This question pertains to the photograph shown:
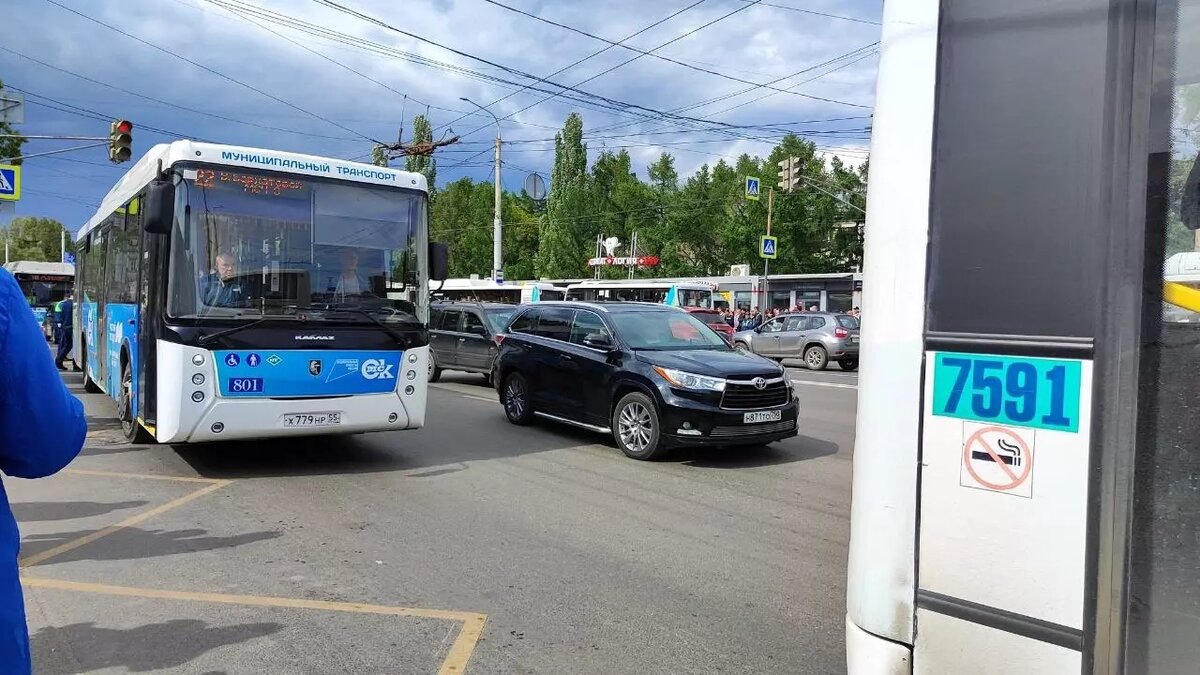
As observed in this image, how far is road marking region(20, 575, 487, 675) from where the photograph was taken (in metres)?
4.02

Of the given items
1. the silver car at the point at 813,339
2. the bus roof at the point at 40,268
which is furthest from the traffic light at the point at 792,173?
the bus roof at the point at 40,268

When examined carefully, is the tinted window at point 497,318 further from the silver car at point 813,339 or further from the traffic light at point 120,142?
the traffic light at point 120,142

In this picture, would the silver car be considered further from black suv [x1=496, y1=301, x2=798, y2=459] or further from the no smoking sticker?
the no smoking sticker

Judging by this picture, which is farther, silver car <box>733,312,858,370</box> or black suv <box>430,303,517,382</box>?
silver car <box>733,312,858,370</box>

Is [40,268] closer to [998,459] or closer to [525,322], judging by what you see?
[525,322]

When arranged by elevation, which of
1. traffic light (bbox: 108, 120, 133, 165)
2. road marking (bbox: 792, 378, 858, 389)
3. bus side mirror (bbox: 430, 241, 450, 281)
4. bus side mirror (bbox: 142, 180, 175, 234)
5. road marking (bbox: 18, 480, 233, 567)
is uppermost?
traffic light (bbox: 108, 120, 133, 165)

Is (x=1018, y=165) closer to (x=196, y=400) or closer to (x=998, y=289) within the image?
(x=998, y=289)

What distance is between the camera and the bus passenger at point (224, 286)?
7.00 m

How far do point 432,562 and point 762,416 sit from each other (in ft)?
14.1

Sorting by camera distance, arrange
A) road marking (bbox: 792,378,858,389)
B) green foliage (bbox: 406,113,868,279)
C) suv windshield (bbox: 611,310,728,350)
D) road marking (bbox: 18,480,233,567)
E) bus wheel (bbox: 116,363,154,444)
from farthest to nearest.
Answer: green foliage (bbox: 406,113,868,279) < road marking (bbox: 792,378,858,389) < suv windshield (bbox: 611,310,728,350) < bus wheel (bbox: 116,363,154,444) < road marking (bbox: 18,480,233,567)

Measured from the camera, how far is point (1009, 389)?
76.2 inches

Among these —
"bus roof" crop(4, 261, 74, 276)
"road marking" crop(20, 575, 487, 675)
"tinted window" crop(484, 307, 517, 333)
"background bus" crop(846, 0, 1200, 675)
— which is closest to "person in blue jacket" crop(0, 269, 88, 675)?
"background bus" crop(846, 0, 1200, 675)

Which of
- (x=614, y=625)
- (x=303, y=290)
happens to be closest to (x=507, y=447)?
(x=303, y=290)

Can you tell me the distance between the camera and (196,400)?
22.7 ft
